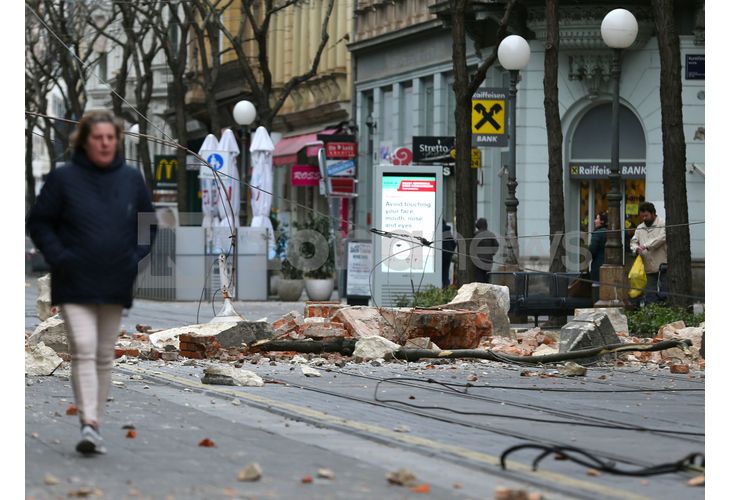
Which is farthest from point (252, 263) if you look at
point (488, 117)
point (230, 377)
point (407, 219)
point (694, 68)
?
point (230, 377)

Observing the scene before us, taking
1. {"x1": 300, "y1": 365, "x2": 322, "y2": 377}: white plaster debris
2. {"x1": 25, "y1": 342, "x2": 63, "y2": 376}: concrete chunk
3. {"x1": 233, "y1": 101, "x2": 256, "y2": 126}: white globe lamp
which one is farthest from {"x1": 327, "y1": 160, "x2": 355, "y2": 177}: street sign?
{"x1": 25, "y1": 342, "x2": 63, "y2": 376}: concrete chunk

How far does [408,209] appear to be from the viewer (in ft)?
90.0

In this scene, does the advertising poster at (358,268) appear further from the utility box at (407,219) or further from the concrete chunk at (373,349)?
the concrete chunk at (373,349)

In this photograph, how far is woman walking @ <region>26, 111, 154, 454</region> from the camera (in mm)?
9156

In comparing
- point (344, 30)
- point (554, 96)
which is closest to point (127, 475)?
point (554, 96)

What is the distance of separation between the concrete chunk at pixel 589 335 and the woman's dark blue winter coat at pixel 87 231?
8.64m

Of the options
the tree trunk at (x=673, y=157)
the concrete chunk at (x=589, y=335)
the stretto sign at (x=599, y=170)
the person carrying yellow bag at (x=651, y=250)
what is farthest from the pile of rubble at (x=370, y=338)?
the stretto sign at (x=599, y=170)

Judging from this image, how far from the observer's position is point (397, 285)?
27.7 metres

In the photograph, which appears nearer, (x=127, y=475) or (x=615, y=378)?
(x=127, y=475)

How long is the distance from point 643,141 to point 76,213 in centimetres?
3027

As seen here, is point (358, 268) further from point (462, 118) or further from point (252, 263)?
point (462, 118)

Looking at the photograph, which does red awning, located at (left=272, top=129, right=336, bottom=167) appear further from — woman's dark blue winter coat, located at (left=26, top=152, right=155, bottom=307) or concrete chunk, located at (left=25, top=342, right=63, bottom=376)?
woman's dark blue winter coat, located at (left=26, top=152, right=155, bottom=307)

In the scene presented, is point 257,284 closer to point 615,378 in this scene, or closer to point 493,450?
point 615,378
